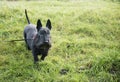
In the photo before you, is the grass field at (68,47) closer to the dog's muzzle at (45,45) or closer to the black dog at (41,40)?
the black dog at (41,40)

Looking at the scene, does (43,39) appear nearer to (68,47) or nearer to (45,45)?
(45,45)

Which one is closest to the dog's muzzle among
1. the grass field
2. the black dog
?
the black dog

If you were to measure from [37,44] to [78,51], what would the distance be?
152 cm

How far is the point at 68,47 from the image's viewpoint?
230 inches

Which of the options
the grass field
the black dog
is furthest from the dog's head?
the grass field

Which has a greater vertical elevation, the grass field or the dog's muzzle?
the dog's muzzle

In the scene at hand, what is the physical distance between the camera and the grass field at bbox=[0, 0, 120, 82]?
4.59 metres

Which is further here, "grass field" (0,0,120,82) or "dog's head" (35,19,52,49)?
"grass field" (0,0,120,82)

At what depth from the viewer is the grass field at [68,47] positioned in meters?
4.59

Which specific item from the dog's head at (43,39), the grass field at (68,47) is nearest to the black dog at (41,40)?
the dog's head at (43,39)

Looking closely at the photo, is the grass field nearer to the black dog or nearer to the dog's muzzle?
the black dog

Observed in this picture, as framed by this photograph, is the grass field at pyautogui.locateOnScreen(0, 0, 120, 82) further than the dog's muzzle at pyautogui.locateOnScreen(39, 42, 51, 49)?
Yes

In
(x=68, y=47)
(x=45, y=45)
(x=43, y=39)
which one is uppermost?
(x=43, y=39)

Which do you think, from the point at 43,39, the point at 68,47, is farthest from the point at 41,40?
the point at 68,47
